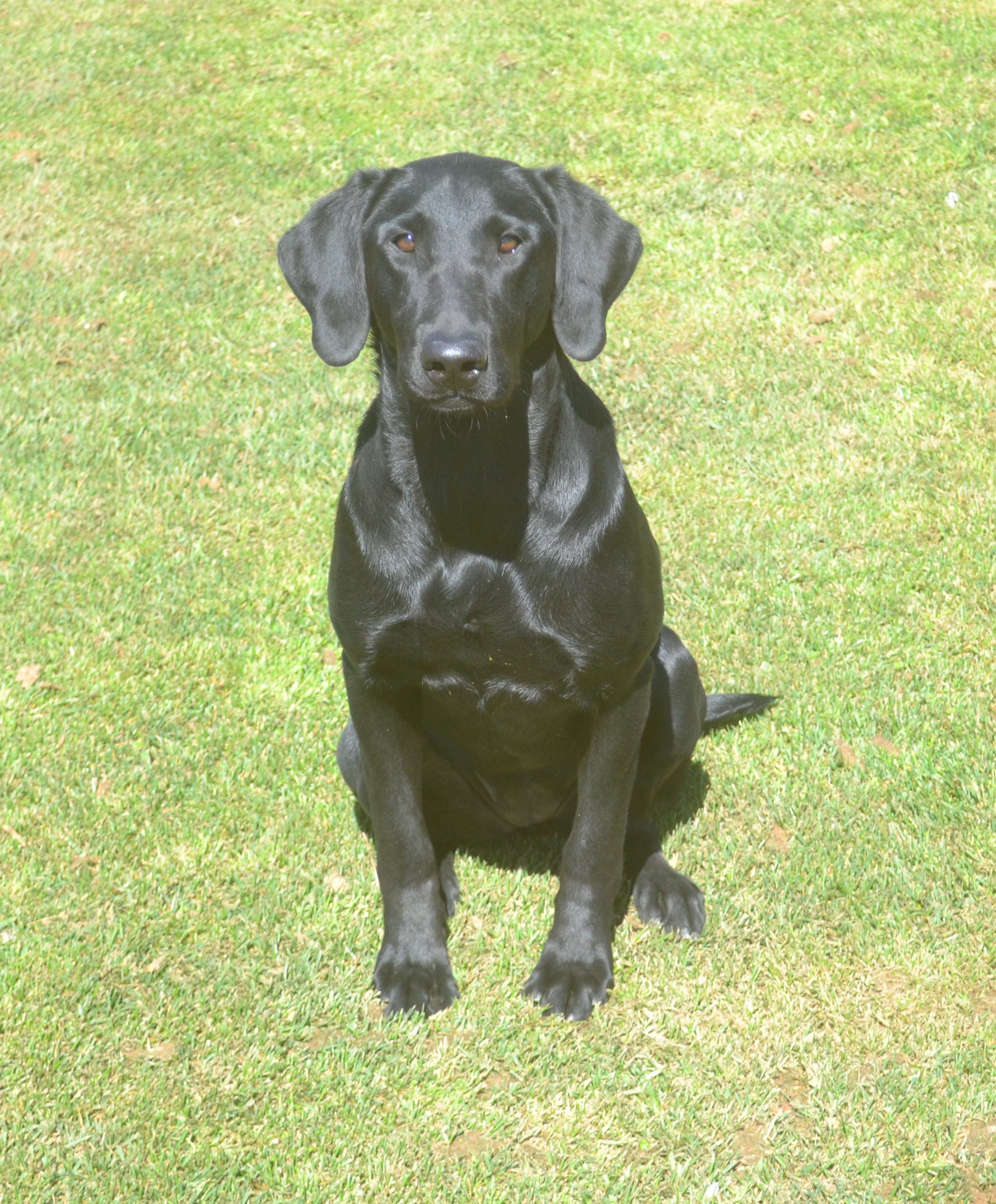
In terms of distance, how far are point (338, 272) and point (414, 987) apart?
6.27 feet

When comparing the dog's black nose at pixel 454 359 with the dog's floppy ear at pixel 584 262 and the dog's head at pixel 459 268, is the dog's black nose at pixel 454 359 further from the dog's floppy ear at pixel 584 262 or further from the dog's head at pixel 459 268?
the dog's floppy ear at pixel 584 262

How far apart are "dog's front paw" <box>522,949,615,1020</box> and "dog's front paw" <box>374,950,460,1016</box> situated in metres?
0.22

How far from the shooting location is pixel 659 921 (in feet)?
12.7

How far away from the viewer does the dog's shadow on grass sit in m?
4.12

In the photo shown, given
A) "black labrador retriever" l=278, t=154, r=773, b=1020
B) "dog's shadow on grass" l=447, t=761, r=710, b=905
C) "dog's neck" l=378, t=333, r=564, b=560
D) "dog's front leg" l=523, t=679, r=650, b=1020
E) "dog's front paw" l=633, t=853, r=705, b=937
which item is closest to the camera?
"black labrador retriever" l=278, t=154, r=773, b=1020

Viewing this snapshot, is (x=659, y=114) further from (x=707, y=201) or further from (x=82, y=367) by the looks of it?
(x=82, y=367)

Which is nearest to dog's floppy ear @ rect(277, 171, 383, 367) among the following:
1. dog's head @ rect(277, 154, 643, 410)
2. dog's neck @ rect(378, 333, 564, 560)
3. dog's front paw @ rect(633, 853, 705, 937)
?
dog's head @ rect(277, 154, 643, 410)

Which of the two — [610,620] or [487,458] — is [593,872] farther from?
[487,458]

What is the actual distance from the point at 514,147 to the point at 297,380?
259cm

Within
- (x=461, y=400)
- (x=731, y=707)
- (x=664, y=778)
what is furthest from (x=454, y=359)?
(x=731, y=707)

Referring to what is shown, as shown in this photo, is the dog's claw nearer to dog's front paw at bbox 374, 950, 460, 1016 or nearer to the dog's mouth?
dog's front paw at bbox 374, 950, 460, 1016

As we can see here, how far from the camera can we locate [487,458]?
10.9 ft

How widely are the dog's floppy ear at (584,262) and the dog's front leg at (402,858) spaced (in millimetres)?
1063

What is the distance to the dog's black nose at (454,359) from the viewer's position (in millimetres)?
2963
